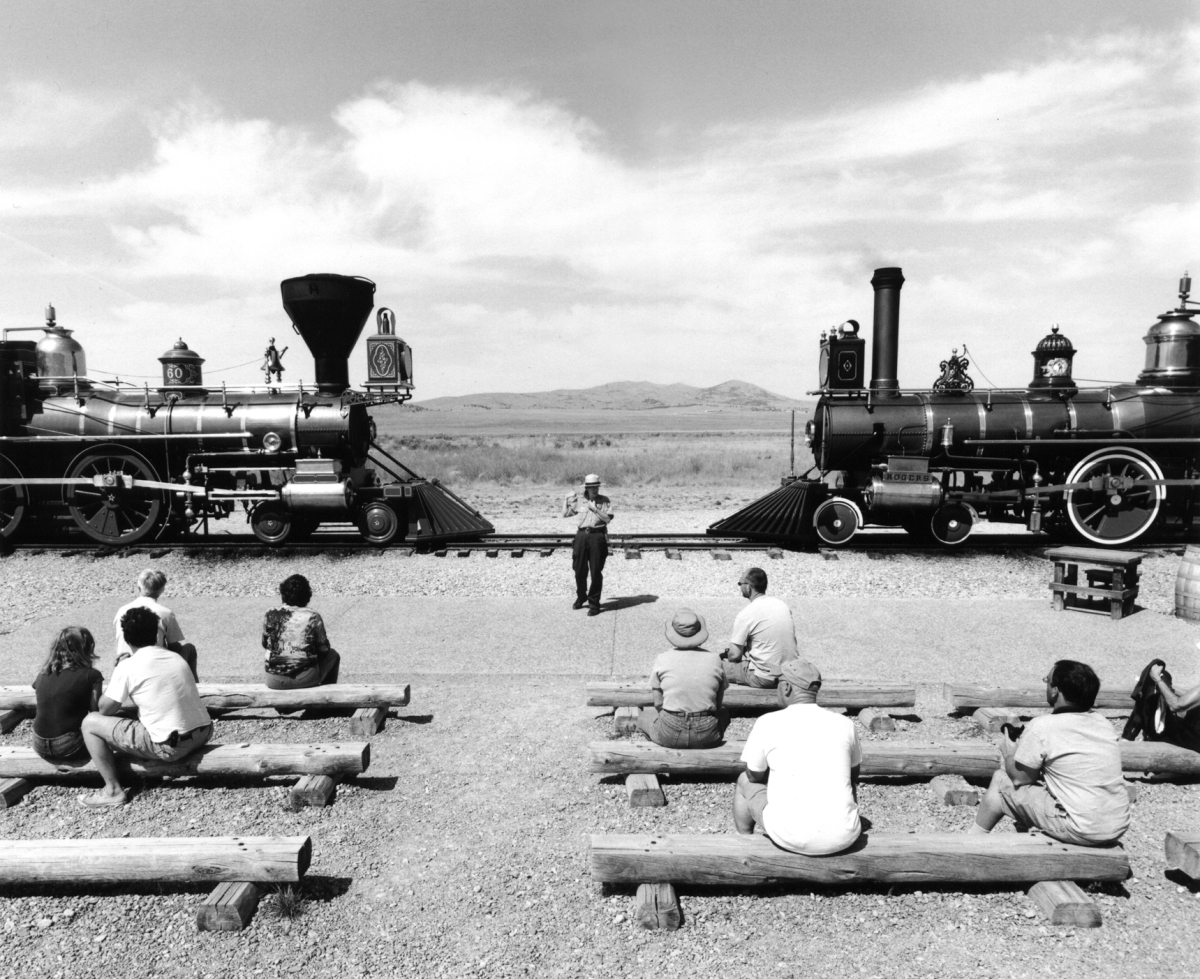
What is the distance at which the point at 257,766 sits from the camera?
17.0ft

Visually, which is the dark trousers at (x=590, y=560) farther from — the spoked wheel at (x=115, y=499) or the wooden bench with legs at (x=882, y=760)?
the spoked wheel at (x=115, y=499)

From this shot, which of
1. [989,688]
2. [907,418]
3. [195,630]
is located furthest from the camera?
[907,418]

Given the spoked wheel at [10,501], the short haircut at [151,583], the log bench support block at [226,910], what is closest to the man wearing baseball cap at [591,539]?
the short haircut at [151,583]

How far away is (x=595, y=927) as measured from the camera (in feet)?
12.9

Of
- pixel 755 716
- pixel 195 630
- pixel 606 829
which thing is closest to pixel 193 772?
pixel 606 829

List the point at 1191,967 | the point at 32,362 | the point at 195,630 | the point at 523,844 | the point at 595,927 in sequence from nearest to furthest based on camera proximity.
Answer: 1. the point at 1191,967
2. the point at 595,927
3. the point at 523,844
4. the point at 195,630
5. the point at 32,362

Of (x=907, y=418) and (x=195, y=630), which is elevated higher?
(x=907, y=418)

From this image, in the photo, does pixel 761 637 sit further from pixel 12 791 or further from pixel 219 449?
pixel 219 449

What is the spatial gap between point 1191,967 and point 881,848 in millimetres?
1338

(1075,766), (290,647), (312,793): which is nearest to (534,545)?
(290,647)

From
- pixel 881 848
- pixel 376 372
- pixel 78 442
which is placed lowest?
pixel 881 848

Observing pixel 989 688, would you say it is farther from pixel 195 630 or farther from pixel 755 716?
pixel 195 630

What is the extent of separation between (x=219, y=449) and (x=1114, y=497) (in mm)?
14191

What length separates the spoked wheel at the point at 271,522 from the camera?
13.3 meters
